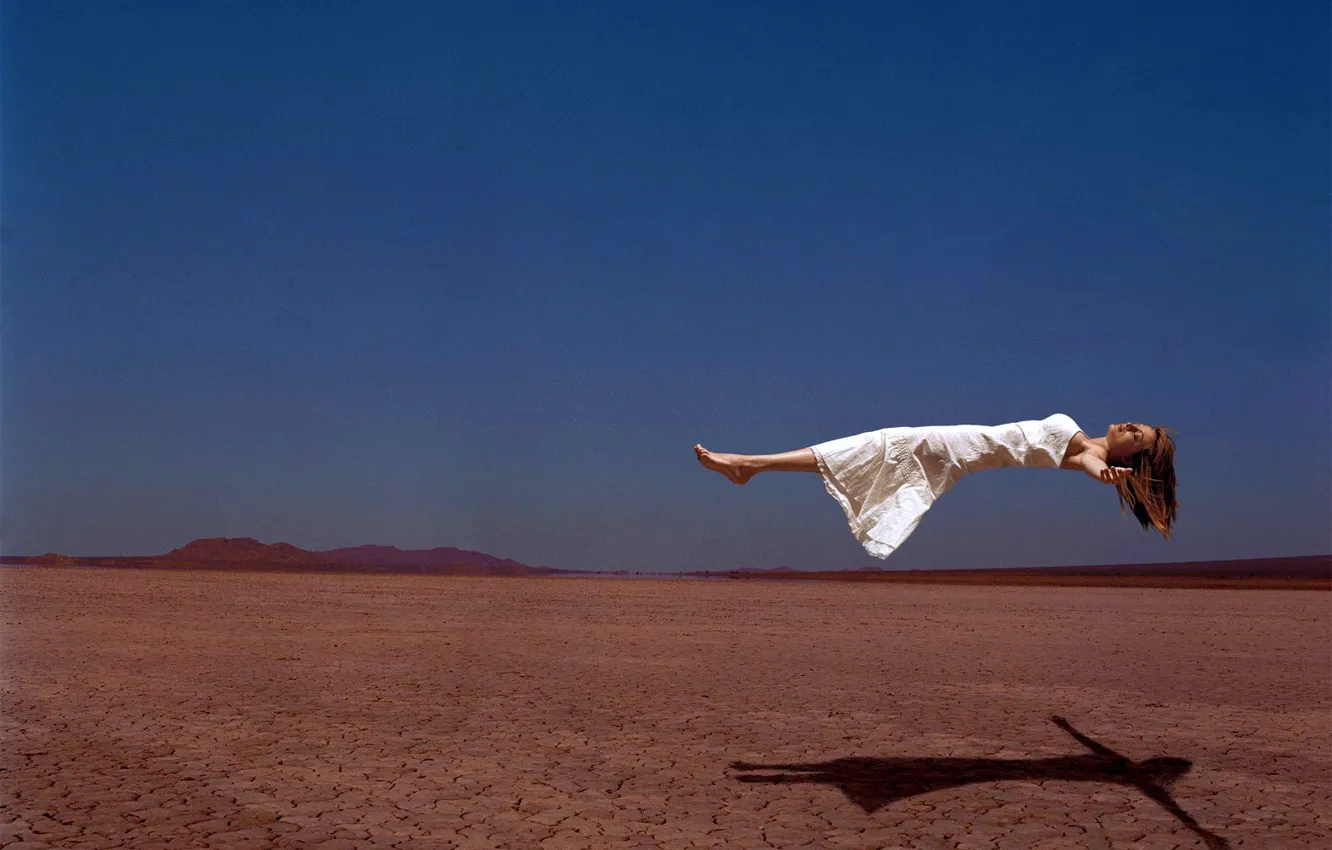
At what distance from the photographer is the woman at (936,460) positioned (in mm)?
6402

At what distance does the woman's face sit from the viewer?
6539mm

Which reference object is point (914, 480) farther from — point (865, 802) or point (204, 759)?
point (204, 759)

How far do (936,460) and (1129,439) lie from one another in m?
1.25

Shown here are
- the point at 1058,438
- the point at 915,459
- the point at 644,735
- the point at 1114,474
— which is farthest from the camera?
the point at 644,735

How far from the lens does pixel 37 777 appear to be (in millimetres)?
7805

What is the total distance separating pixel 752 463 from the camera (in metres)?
6.37

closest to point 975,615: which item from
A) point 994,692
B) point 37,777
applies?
point 994,692

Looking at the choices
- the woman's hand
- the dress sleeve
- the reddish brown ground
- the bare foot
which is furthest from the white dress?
the reddish brown ground

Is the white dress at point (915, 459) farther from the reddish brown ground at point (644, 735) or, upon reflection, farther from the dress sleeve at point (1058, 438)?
the reddish brown ground at point (644, 735)

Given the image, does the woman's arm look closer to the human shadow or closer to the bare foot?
→ the bare foot

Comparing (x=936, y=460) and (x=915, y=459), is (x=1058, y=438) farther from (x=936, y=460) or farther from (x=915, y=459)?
(x=915, y=459)

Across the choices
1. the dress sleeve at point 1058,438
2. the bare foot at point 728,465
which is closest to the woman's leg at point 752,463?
the bare foot at point 728,465

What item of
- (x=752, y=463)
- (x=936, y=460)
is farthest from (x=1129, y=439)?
(x=752, y=463)

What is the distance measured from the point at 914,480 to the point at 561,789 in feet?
11.7
